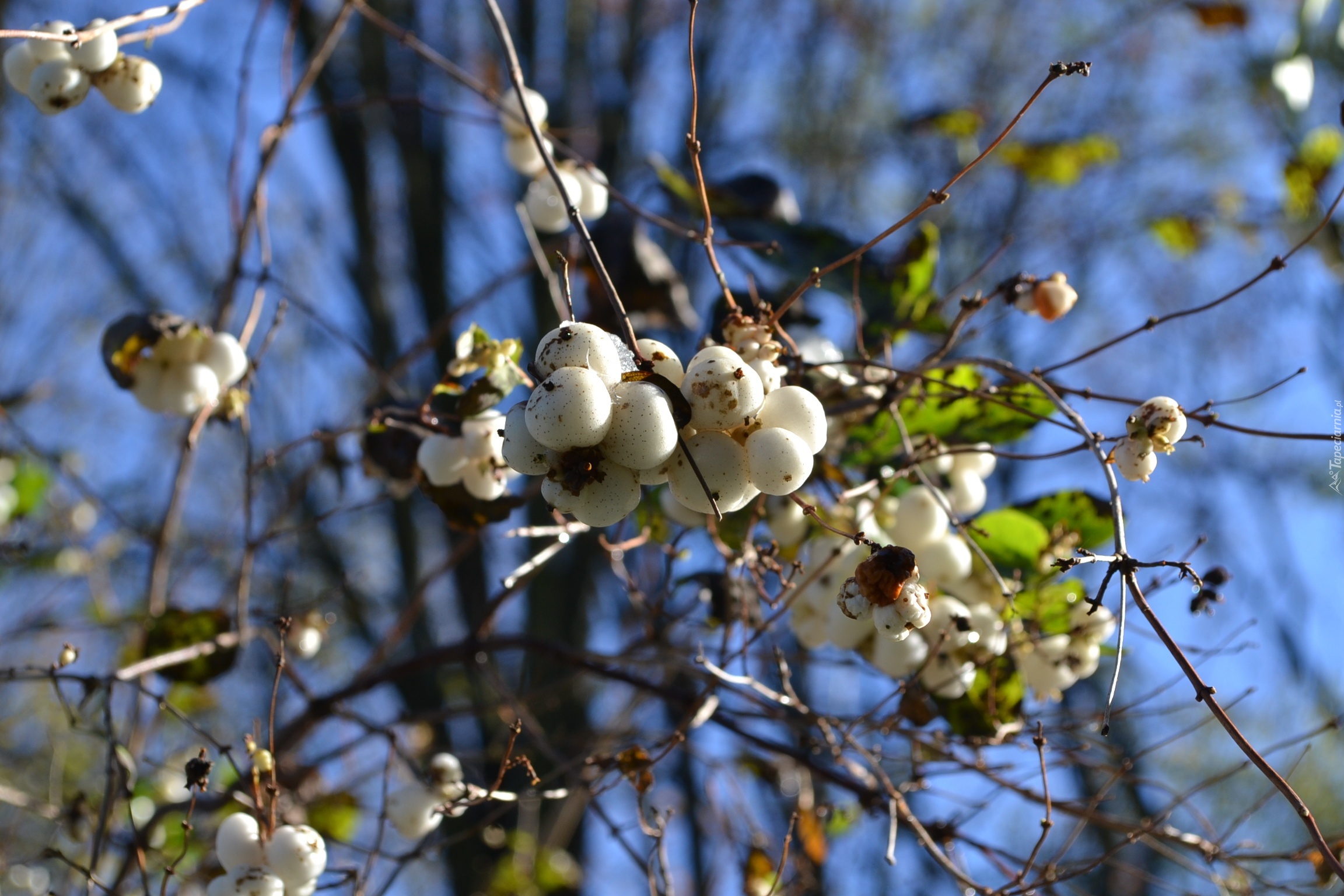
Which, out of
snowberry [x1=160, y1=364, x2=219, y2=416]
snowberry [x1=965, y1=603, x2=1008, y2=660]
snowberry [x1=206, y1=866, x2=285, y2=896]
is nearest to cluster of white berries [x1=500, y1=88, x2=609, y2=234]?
snowberry [x1=160, y1=364, x2=219, y2=416]

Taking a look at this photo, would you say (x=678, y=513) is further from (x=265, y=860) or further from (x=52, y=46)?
(x=52, y=46)

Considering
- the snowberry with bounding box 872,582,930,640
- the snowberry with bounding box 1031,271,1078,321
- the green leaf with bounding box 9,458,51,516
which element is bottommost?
the snowberry with bounding box 872,582,930,640

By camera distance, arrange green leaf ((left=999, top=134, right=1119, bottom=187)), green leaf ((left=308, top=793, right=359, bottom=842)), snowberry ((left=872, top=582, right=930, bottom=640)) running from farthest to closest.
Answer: green leaf ((left=999, top=134, right=1119, bottom=187)) < green leaf ((left=308, top=793, right=359, bottom=842)) < snowberry ((left=872, top=582, right=930, bottom=640))

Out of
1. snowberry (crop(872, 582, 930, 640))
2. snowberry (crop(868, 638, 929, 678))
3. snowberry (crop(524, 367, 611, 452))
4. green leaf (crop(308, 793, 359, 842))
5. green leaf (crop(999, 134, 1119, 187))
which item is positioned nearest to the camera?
snowberry (crop(524, 367, 611, 452))

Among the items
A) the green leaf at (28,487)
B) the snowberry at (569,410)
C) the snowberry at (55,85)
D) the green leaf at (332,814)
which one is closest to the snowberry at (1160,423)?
the snowberry at (569,410)

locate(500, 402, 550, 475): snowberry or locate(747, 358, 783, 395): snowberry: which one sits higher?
locate(747, 358, 783, 395): snowberry

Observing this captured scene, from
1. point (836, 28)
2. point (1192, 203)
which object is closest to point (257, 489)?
point (836, 28)

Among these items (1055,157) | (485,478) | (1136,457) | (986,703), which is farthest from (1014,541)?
(1055,157)

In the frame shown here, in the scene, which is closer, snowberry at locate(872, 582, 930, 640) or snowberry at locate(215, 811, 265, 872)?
snowberry at locate(872, 582, 930, 640)

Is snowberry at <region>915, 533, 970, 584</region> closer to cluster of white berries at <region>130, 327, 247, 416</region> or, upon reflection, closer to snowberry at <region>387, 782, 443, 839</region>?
snowberry at <region>387, 782, 443, 839</region>
